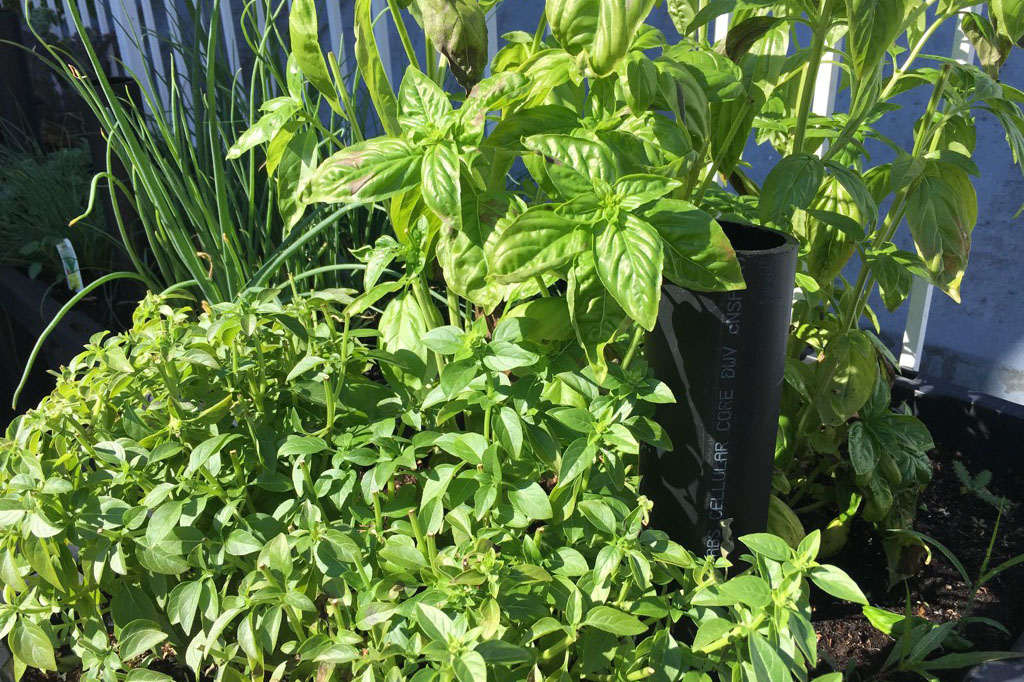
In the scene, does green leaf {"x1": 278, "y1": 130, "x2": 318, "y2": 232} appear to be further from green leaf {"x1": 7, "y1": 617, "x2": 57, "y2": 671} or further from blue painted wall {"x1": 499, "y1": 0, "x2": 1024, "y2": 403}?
blue painted wall {"x1": 499, "y1": 0, "x2": 1024, "y2": 403}

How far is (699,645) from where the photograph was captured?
0.74 metres

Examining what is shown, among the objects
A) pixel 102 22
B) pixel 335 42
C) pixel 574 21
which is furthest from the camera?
pixel 102 22

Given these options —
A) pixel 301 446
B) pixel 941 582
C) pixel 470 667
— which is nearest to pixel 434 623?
pixel 470 667

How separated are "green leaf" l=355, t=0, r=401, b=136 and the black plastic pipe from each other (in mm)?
409

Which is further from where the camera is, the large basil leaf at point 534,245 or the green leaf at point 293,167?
the green leaf at point 293,167

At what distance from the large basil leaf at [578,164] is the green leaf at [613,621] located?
1.30ft

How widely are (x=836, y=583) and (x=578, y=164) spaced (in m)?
0.45

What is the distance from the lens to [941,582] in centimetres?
119

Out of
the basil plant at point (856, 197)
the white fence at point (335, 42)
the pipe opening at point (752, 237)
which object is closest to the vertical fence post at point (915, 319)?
the white fence at point (335, 42)

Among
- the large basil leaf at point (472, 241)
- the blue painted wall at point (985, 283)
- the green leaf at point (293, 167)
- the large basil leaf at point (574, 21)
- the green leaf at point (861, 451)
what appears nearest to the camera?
Result: the large basil leaf at point (574, 21)

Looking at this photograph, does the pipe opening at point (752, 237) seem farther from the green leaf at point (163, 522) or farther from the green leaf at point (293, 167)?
the green leaf at point (163, 522)

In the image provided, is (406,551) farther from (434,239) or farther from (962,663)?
(962,663)

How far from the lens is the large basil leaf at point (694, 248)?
0.71m

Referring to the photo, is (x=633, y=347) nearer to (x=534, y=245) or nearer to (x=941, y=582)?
(x=534, y=245)
